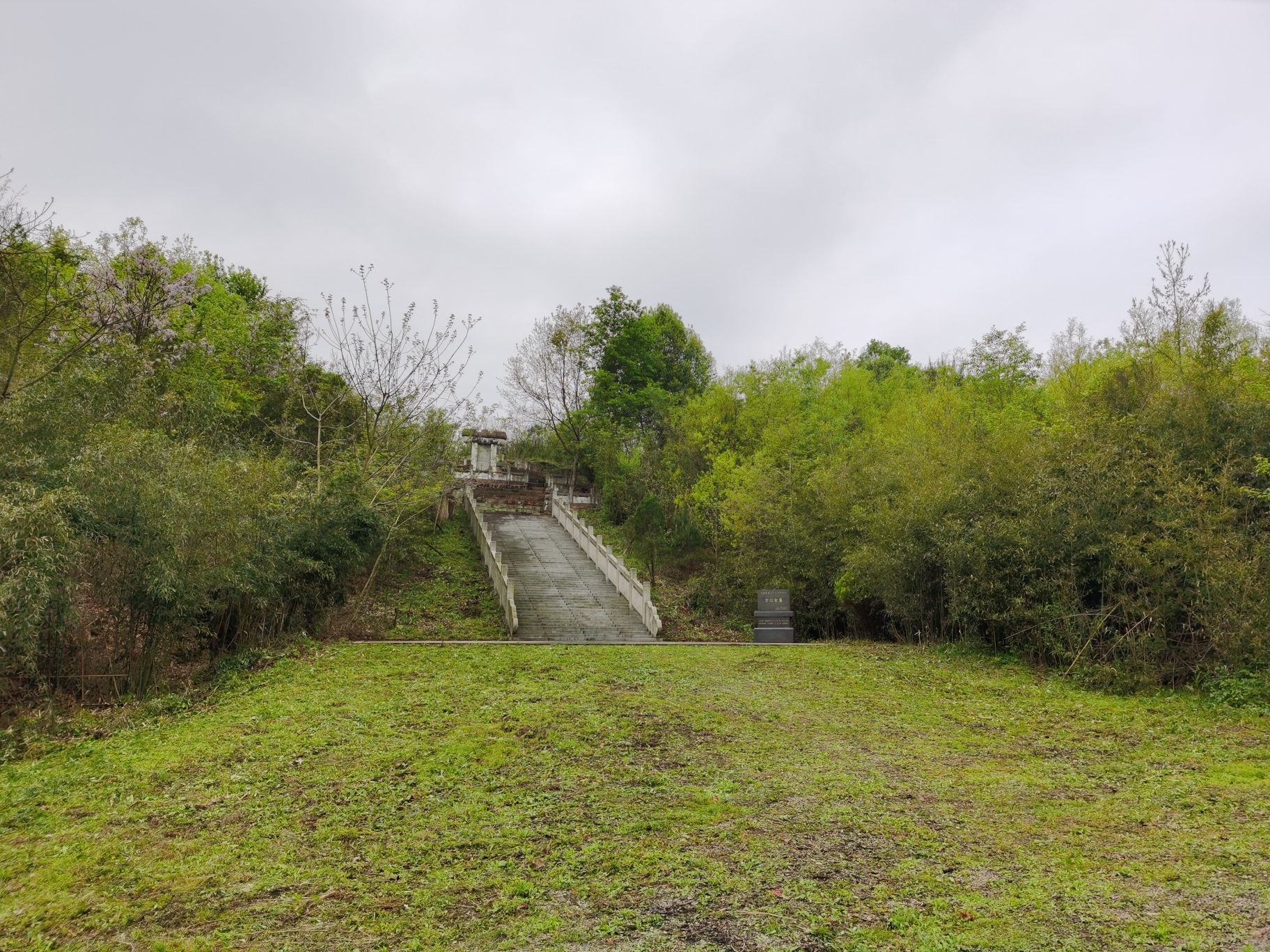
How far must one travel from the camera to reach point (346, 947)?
12.3ft

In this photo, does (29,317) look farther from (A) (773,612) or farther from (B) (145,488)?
(A) (773,612)

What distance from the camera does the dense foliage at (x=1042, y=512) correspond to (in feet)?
34.0

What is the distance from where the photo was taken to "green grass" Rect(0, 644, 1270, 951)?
3.94 meters

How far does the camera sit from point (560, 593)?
69.7ft

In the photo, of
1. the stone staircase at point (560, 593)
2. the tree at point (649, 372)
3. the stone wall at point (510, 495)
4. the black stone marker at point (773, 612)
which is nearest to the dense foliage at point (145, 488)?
the stone staircase at point (560, 593)

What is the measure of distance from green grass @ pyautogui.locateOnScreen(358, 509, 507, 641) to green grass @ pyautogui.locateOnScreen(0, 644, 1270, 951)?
7.12 m

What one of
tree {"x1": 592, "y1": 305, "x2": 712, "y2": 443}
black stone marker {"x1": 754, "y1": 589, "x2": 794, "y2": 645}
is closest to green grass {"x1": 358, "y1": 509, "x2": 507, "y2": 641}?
black stone marker {"x1": 754, "y1": 589, "x2": 794, "y2": 645}

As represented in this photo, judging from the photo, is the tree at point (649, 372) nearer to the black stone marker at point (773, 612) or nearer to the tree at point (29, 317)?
the black stone marker at point (773, 612)

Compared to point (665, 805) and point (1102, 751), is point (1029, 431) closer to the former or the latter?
point (1102, 751)

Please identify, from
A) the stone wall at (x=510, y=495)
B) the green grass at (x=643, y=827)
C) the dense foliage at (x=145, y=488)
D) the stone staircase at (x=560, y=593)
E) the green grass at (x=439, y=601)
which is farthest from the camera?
the stone wall at (x=510, y=495)

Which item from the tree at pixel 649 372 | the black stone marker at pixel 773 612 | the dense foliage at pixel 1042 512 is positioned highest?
the tree at pixel 649 372

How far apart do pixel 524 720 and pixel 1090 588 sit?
960 cm

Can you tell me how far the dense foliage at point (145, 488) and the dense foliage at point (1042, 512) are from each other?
31.5ft

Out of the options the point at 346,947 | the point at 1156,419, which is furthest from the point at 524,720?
the point at 1156,419
